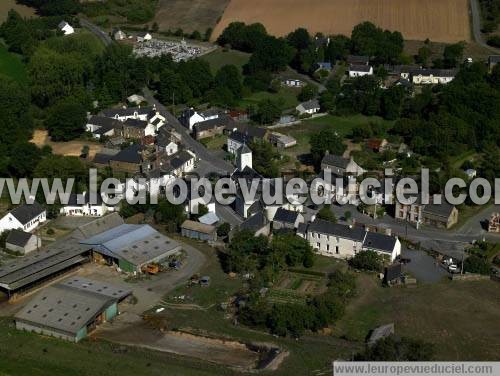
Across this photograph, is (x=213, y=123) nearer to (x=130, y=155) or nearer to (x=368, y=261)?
(x=130, y=155)

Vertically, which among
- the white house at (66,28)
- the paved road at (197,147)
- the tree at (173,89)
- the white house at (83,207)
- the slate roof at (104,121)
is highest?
the white house at (66,28)

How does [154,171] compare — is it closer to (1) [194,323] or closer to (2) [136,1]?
(1) [194,323]

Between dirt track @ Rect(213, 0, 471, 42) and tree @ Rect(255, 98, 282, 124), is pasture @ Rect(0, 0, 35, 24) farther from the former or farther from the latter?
tree @ Rect(255, 98, 282, 124)

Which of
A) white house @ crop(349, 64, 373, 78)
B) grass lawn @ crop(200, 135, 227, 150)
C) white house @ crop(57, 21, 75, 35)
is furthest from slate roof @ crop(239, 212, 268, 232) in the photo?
white house @ crop(57, 21, 75, 35)

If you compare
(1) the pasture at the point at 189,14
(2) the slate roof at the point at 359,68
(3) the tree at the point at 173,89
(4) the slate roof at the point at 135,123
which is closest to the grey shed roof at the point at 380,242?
(4) the slate roof at the point at 135,123

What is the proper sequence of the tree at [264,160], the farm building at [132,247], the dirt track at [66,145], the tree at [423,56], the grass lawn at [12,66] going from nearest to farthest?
the farm building at [132,247], the tree at [264,160], the dirt track at [66,145], the grass lawn at [12,66], the tree at [423,56]

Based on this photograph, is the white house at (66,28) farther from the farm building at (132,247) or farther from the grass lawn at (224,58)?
the farm building at (132,247)

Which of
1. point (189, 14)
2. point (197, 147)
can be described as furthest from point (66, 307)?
point (189, 14)
